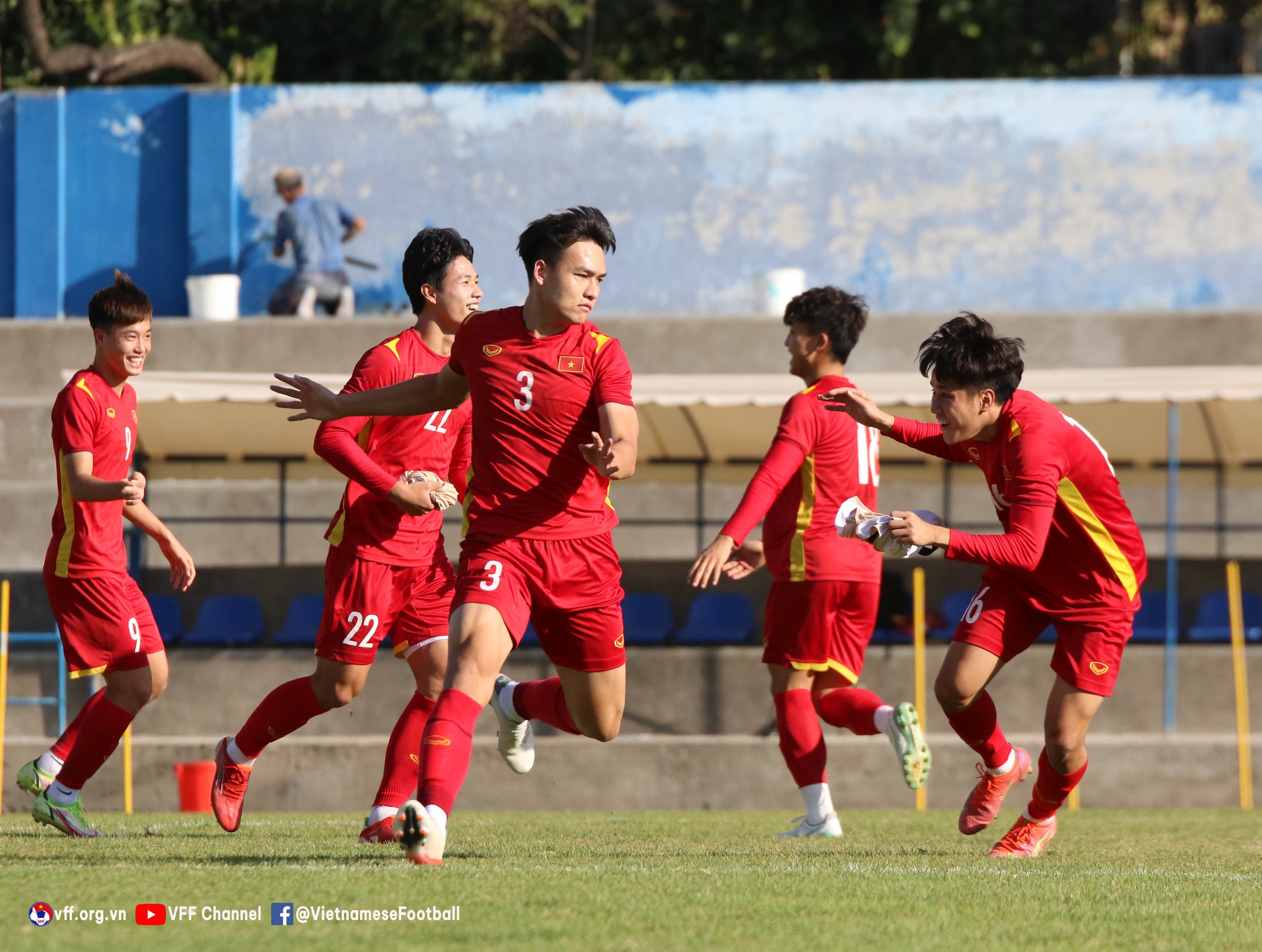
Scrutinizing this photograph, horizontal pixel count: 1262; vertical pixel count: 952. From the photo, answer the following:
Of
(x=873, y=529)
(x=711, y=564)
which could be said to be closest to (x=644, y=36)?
(x=711, y=564)

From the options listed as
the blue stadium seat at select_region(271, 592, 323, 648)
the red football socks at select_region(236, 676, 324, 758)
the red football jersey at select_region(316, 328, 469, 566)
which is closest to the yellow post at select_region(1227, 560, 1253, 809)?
the blue stadium seat at select_region(271, 592, 323, 648)

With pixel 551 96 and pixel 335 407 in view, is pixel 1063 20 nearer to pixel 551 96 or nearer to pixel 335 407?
pixel 551 96

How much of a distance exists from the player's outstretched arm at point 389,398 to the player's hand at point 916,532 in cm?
Result: 153

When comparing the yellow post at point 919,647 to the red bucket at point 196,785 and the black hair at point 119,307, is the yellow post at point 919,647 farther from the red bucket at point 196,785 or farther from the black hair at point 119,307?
the black hair at point 119,307

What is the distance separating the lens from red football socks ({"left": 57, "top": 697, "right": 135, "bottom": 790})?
6.71 metres

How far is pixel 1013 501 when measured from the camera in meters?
5.64

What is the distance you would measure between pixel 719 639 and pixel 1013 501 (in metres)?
8.58

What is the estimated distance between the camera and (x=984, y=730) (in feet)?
20.4

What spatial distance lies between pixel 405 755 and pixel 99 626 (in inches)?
56.2

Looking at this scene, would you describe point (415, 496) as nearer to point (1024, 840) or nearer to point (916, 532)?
point (916, 532)

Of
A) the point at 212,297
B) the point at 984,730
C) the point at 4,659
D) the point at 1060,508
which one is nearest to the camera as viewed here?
the point at 1060,508

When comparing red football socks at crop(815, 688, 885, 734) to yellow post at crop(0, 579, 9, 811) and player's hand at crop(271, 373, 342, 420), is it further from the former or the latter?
yellow post at crop(0, 579, 9, 811)

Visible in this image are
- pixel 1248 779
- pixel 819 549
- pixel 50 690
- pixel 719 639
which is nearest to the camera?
pixel 819 549

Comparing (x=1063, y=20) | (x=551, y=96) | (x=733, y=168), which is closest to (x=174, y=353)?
(x=551, y=96)
